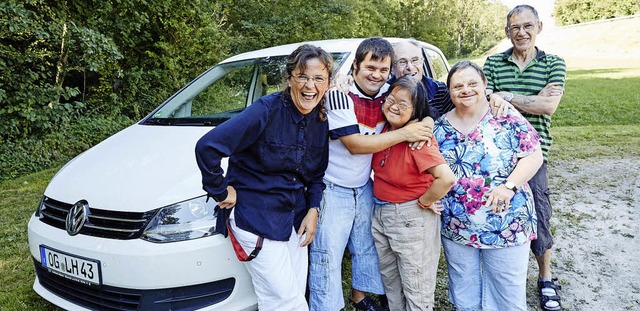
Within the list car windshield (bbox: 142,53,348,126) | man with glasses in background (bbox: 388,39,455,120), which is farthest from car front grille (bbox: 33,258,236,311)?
man with glasses in background (bbox: 388,39,455,120)

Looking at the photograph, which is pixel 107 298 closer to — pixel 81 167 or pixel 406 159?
pixel 81 167

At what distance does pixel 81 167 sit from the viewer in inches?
109

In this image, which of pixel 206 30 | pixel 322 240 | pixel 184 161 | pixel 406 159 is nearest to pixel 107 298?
pixel 184 161

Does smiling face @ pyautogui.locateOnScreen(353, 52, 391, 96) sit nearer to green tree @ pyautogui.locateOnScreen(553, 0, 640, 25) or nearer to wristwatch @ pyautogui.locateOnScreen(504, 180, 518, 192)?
wristwatch @ pyautogui.locateOnScreen(504, 180, 518, 192)

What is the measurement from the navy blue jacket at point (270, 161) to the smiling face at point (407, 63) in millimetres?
703

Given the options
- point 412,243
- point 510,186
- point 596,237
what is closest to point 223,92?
point 412,243

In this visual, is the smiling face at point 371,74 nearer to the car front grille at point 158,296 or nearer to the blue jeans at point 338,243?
the blue jeans at point 338,243

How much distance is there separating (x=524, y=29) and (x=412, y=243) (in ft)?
5.04

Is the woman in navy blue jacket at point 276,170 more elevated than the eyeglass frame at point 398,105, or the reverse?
the eyeglass frame at point 398,105

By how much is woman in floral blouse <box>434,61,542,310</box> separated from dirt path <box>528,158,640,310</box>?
2.53 ft

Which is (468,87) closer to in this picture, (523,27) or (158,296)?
(523,27)

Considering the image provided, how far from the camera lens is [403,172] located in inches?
89.7

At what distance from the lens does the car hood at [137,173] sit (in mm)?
2260

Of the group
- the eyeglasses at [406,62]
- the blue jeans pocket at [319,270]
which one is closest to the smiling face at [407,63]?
the eyeglasses at [406,62]
